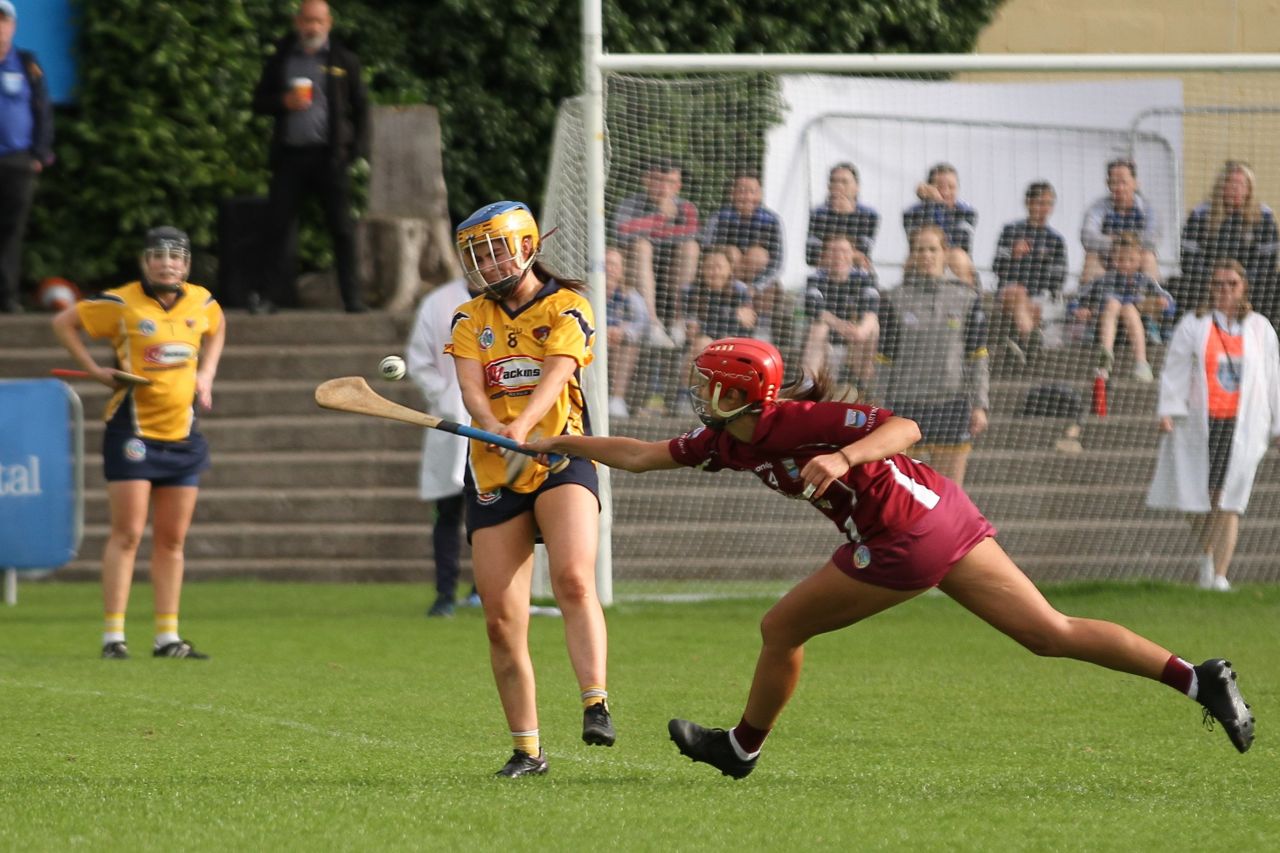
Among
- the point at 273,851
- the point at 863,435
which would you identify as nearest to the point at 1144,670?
the point at 863,435

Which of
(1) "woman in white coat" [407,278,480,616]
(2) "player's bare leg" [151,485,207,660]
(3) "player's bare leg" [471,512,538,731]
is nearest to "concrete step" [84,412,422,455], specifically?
(1) "woman in white coat" [407,278,480,616]

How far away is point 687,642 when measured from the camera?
10977 millimetres

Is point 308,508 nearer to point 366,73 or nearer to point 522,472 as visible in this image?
point 366,73

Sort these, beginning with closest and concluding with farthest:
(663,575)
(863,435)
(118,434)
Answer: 1. (863,435)
2. (118,434)
3. (663,575)

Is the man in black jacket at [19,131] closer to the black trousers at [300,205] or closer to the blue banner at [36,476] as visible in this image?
the black trousers at [300,205]

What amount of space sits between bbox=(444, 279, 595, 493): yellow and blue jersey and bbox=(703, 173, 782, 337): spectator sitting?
23.5ft

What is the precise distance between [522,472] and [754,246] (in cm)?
763

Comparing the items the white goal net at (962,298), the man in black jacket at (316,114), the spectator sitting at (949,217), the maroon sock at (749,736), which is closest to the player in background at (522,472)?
the maroon sock at (749,736)

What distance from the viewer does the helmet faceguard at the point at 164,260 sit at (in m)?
10.2

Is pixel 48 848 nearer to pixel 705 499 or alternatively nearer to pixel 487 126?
pixel 705 499

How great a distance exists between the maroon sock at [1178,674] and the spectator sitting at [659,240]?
7.54 m

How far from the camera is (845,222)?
14125 mm

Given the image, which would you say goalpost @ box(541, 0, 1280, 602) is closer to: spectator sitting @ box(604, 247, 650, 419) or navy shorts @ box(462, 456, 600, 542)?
spectator sitting @ box(604, 247, 650, 419)

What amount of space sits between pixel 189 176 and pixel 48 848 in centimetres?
1336
